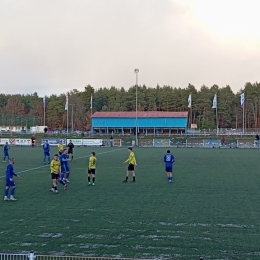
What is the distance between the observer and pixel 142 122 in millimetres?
86688

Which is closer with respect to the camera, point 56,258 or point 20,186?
point 56,258

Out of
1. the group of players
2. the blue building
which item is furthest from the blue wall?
the group of players

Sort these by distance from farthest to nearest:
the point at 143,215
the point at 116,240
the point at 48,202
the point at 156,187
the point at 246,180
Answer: the point at 246,180 < the point at 156,187 < the point at 48,202 < the point at 143,215 < the point at 116,240

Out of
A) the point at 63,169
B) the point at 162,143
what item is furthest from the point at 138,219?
the point at 162,143

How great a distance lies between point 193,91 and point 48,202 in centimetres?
10131

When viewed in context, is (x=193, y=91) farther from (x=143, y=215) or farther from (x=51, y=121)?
(x=143, y=215)

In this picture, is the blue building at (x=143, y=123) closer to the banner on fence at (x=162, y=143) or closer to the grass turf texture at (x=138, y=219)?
the banner on fence at (x=162, y=143)

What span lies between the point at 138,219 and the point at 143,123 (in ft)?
247

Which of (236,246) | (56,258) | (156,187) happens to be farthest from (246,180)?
(56,258)

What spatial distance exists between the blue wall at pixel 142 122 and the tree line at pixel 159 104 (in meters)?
10.7

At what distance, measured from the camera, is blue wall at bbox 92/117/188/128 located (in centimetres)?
8525

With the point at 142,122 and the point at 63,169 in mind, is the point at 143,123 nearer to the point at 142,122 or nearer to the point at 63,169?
the point at 142,122

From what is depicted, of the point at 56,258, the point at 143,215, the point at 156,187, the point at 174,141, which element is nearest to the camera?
the point at 56,258

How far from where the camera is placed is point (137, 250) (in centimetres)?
841
